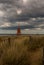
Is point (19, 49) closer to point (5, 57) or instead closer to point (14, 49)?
point (14, 49)

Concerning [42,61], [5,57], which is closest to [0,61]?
[5,57]

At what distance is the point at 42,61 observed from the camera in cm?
1662

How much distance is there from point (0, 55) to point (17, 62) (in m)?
2.11

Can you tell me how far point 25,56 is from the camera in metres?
16.7

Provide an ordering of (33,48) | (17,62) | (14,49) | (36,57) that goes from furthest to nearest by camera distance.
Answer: (33,48)
(36,57)
(14,49)
(17,62)

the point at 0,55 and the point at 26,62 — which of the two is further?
the point at 0,55

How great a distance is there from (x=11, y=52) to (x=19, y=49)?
4.55 feet

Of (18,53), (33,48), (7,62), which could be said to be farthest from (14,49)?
(33,48)

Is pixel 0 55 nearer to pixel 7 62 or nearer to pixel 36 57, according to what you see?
pixel 7 62

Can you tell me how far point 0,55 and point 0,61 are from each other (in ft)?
4.23

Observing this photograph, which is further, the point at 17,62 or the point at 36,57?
the point at 36,57

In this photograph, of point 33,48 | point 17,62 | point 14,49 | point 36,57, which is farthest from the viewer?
point 33,48

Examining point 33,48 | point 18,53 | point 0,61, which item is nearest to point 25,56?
point 18,53

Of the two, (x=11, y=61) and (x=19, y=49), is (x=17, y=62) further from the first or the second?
(x=19, y=49)
